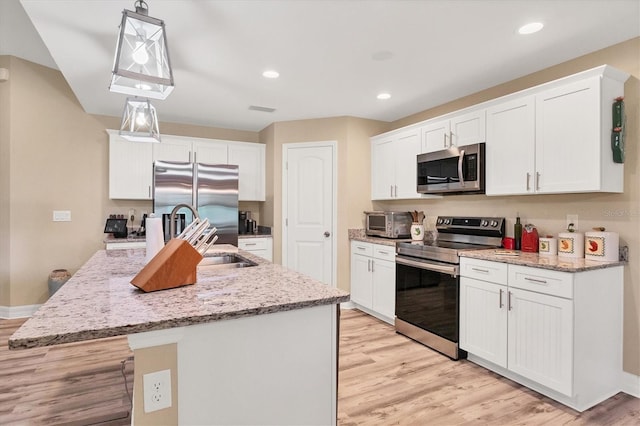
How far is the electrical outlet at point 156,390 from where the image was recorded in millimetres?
1088

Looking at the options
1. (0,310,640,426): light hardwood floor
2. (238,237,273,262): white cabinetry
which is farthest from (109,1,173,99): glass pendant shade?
(238,237,273,262): white cabinetry

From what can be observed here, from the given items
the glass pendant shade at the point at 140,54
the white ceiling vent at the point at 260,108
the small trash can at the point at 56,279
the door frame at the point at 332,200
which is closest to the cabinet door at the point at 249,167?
the door frame at the point at 332,200

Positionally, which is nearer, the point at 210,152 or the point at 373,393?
the point at 373,393

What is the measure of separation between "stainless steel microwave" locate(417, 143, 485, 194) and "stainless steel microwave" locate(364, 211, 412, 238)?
1.49 ft

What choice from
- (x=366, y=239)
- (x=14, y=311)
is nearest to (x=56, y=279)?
(x=14, y=311)

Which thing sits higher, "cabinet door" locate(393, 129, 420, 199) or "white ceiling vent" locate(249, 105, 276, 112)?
"white ceiling vent" locate(249, 105, 276, 112)

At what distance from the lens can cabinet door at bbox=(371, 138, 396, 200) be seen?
4242mm

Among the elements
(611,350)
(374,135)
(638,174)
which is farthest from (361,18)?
(611,350)

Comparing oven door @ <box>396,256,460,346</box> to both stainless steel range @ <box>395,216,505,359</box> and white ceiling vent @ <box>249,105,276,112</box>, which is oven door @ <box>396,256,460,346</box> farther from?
white ceiling vent @ <box>249,105,276,112</box>

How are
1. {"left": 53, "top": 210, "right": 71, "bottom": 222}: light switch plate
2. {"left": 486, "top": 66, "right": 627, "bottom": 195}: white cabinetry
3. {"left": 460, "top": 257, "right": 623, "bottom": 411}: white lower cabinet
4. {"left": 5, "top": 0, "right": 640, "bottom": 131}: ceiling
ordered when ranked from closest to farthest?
{"left": 5, "top": 0, "right": 640, "bottom": 131}: ceiling
{"left": 460, "top": 257, "right": 623, "bottom": 411}: white lower cabinet
{"left": 486, "top": 66, "right": 627, "bottom": 195}: white cabinetry
{"left": 53, "top": 210, "right": 71, "bottom": 222}: light switch plate

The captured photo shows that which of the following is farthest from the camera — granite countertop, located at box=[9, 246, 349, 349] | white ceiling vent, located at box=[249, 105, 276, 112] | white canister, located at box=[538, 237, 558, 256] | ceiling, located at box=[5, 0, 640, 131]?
white ceiling vent, located at box=[249, 105, 276, 112]

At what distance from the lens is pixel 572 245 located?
2.56m

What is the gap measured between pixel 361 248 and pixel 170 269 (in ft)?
9.95

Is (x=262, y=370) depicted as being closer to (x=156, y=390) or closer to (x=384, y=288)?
(x=156, y=390)
